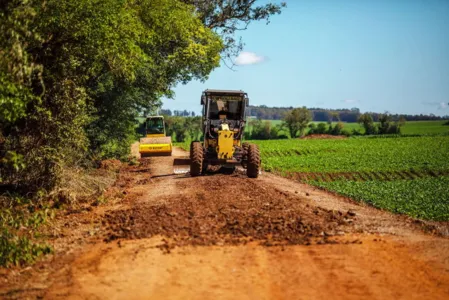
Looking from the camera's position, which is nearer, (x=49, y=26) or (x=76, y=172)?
(x=49, y=26)

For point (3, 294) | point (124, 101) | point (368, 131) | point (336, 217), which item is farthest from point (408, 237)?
point (368, 131)

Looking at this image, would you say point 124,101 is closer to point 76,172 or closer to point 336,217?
point 76,172

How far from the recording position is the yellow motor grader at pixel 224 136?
19359mm

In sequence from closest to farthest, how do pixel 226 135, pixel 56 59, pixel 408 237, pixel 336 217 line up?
pixel 408 237, pixel 336 217, pixel 56 59, pixel 226 135

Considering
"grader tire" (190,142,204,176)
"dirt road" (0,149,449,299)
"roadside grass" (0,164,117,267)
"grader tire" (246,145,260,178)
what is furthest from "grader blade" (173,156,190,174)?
"dirt road" (0,149,449,299)

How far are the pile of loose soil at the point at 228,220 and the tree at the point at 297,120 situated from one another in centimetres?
7923

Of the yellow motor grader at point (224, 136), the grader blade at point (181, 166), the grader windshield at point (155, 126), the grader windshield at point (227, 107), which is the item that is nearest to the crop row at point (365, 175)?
the yellow motor grader at point (224, 136)

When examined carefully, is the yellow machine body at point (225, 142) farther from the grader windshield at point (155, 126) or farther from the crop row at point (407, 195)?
the grader windshield at point (155, 126)

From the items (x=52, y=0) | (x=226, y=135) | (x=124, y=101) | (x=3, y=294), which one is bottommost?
(x=3, y=294)

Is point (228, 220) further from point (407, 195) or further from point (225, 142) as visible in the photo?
point (407, 195)

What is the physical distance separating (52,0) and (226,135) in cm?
879

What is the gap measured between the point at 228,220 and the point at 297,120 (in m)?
83.8

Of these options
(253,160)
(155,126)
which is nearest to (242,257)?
(253,160)

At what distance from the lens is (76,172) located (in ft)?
52.6
